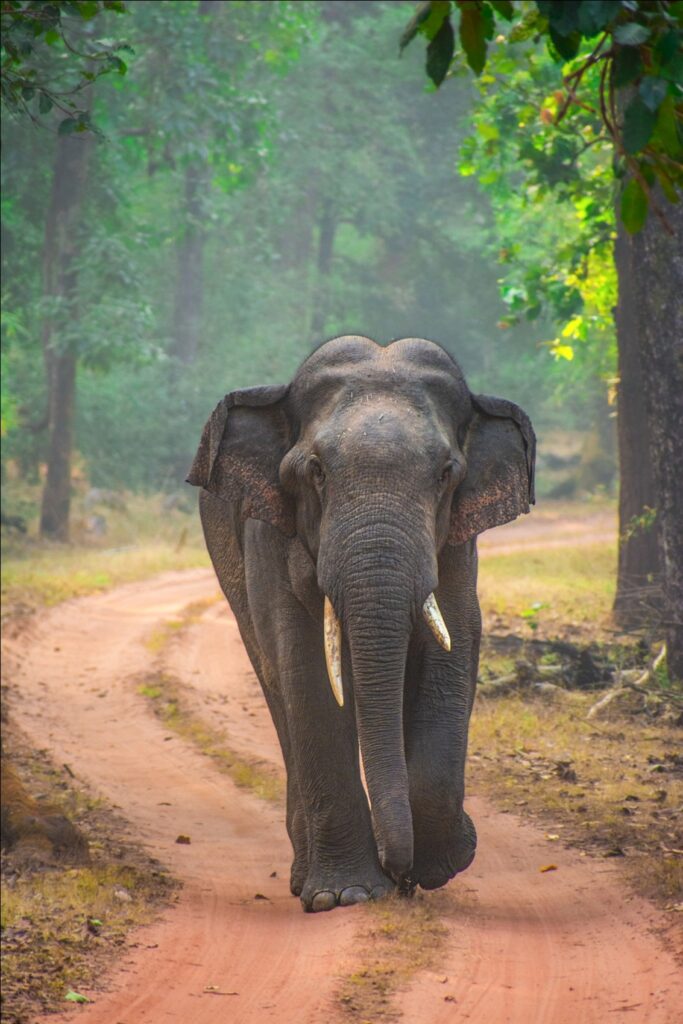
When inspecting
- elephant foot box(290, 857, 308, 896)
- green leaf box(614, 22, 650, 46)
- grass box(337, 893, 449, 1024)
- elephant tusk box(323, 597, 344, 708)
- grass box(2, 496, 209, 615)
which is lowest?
grass box(2, 496, 209, 615)

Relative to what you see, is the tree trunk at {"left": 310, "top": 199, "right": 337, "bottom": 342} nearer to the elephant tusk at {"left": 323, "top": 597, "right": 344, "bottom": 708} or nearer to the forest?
the forest

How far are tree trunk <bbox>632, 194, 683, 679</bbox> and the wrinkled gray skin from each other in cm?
329

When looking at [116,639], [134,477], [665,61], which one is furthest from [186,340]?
[665,61]

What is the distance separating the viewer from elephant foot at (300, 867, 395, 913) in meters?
6.35

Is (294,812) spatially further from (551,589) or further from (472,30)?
(551,589)

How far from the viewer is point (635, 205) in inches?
145

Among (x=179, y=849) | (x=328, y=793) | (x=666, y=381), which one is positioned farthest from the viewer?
(x=666, y=381)

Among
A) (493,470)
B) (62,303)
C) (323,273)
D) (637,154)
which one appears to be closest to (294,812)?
(493,470)

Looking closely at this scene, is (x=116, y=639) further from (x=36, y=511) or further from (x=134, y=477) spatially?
(x=134, y=477)

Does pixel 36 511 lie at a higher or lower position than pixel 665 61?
lower

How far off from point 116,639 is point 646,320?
7.55m

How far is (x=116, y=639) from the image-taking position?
15359 mm

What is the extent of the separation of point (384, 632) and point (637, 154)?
227 cm

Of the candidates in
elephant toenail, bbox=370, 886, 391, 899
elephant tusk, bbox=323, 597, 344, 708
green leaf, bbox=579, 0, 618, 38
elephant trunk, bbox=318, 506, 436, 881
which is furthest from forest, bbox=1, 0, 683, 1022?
→ elephant tusk, bbox=323, 597, 344, 708
